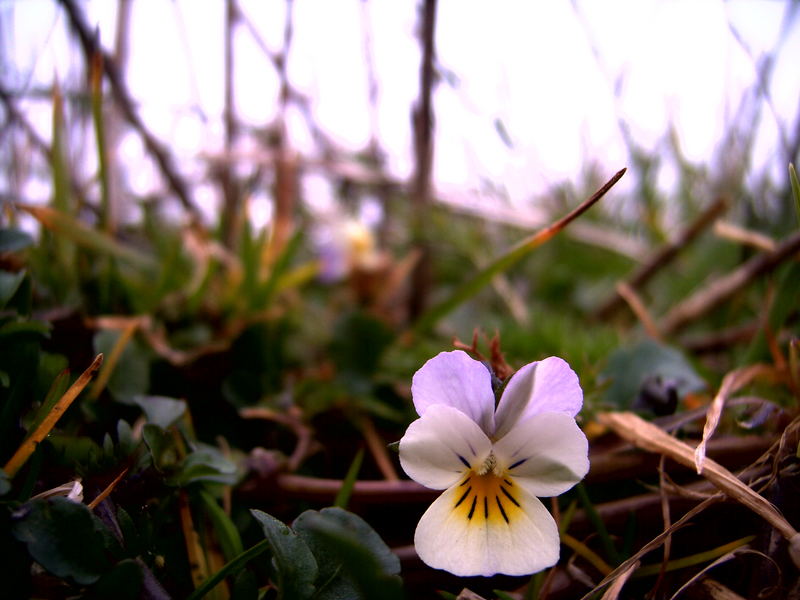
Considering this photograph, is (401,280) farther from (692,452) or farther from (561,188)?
(692,452)

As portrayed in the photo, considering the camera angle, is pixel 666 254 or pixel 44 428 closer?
pixel 44 428

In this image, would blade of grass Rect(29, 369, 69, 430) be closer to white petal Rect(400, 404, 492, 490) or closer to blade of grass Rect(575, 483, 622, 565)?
white petal Rect(400, 404, 492, 490)

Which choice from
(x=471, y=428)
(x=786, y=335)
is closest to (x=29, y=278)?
(x=471, y=428)

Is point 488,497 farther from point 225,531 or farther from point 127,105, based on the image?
point 127,105

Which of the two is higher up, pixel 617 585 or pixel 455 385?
pixel 455 385

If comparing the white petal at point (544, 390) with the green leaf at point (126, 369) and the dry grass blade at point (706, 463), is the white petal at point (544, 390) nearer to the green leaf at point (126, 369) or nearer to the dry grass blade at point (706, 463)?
the dry grass blade at point (706, 463)

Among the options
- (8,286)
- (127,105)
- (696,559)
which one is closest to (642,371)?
(696,559)
